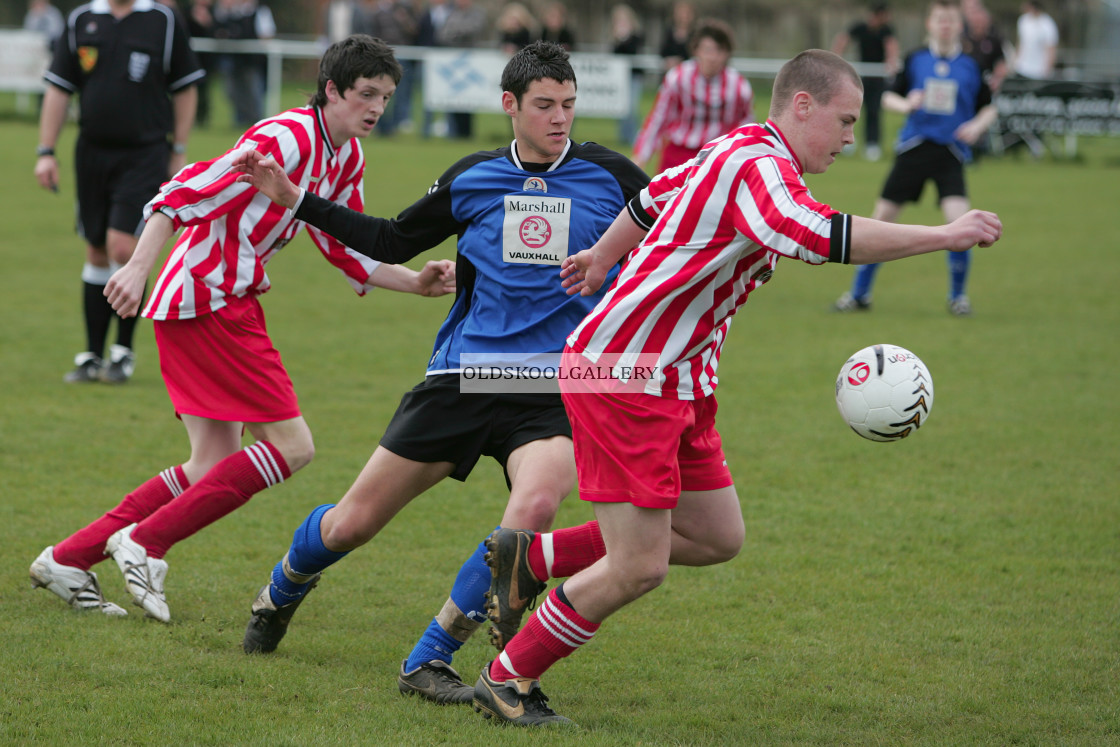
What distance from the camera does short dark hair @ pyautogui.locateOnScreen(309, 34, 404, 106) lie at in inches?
158

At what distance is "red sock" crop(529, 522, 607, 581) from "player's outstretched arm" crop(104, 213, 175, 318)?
4.64 feet

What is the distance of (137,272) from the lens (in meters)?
3.84

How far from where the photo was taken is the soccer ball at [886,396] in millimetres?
3443

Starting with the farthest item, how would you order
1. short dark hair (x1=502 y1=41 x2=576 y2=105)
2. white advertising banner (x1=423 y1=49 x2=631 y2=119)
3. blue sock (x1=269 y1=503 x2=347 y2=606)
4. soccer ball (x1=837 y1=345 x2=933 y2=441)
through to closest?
white advertising banner (x1=423 y1=49 x2=631 y2=119) → blue sock (x1=269 y1=503 x2=347 y2=606) → short dark hair (x1=502 y1=41 x2=576 y2=105) → soccer ball (x1=837 y1=345 x2=933 y2=441)

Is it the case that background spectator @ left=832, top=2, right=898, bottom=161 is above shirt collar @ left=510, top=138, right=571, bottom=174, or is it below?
above

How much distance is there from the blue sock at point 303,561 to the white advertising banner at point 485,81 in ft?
55.1

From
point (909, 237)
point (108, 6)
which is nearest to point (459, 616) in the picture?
point (909, 237)

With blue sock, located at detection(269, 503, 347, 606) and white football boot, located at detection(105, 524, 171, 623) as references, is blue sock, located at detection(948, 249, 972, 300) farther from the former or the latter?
white football boot, located at detection(105, 524, 171, 623)

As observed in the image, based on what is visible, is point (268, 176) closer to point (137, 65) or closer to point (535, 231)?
point (535, 231)

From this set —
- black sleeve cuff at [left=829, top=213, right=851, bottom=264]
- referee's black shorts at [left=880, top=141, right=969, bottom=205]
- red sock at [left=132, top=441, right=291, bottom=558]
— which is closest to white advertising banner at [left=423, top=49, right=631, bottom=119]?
referee's black shorts at [left=880, top=141, right=969, bottom=205]

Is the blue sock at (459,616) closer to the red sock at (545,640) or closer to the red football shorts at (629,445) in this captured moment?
the red sock at (545,640)

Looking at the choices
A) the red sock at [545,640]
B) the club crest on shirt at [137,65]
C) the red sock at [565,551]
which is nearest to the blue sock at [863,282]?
the club crest on shirt at [137,65]

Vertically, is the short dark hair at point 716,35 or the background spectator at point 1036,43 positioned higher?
the background spectator at point 1036,43

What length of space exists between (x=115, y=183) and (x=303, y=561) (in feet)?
13.2
